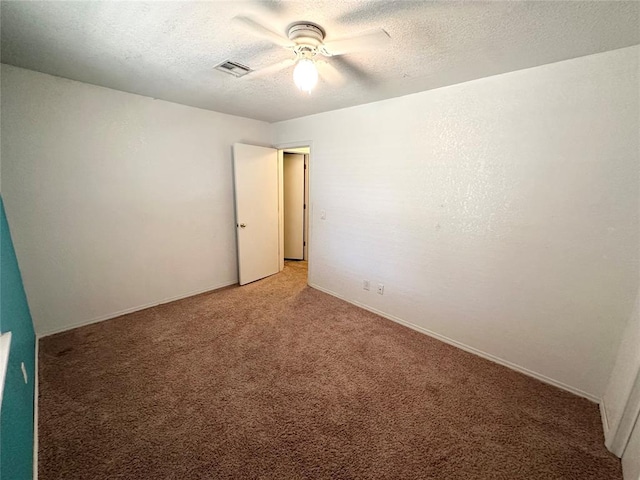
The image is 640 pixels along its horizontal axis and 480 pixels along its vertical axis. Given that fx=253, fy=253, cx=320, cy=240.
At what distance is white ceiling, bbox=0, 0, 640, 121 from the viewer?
4.01ft

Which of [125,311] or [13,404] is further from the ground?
[13,404]

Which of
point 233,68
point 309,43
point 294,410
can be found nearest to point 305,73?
point 309,43

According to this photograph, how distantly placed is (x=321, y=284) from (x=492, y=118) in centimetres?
264

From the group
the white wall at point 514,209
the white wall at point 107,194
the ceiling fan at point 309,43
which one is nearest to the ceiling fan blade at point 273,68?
the ceiling fan at point 309,43

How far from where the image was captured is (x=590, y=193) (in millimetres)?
1687

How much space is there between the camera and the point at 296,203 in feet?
16.3

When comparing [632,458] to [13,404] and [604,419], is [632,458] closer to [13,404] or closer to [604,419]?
[604,419]

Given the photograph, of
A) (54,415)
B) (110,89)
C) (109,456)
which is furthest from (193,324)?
(110,89)

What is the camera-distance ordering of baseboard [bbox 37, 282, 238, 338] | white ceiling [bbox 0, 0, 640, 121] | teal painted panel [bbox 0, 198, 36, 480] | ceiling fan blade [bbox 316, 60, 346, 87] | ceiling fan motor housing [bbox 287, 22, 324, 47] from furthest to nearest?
baseboard [bbox 37, 282, 238, 338]
ceiling fan blade [bbox 316, 60, 346, 87]
ceiling fan motor housing [bbox 287, 22, 324, 47]
white ceiling [bbox 0, 0, 640, 121]
teal painted panel [bbox 0, 198, 36, 480]

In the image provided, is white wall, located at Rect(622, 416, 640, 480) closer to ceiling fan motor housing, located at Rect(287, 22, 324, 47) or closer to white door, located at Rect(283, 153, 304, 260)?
ceiling fan motor housing, located at Rect(287, 22, 324, 47)

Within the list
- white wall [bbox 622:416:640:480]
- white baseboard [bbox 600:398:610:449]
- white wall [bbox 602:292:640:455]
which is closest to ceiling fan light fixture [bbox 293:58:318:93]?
white wall [bbox 602:292:640:455]

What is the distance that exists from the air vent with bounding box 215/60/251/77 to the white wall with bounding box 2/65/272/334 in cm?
134

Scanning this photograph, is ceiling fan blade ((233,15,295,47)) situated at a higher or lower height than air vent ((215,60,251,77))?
lower

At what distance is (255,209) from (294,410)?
2731 millimetres
